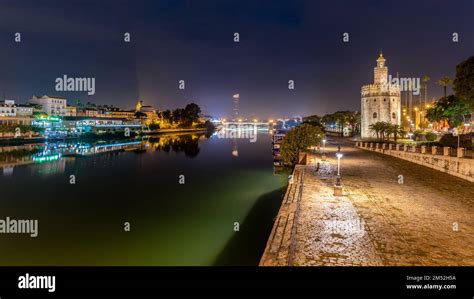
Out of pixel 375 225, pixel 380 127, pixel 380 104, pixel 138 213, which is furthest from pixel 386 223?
pixel 380 104

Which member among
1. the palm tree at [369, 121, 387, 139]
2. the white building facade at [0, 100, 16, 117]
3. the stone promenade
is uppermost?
the white building facade at [0, 100, 16, 117]

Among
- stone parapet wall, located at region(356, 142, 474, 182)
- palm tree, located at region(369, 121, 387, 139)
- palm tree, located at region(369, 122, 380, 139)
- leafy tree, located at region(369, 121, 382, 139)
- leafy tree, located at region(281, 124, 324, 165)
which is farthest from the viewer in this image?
palm tree, located at region(369, 122, 380, 139)

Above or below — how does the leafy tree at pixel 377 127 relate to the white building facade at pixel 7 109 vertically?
below

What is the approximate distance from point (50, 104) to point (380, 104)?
106m

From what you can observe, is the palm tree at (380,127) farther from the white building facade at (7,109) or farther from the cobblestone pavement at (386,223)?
the white building facade at (7,109)

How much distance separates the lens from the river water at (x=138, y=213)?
51.0 feet

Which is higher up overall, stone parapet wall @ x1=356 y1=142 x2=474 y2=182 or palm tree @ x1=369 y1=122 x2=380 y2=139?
palm tree @ x1=369 y1=122 x2=380 y2=139

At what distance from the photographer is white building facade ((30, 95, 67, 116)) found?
393 ft

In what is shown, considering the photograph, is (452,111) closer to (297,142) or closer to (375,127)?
(297,142)

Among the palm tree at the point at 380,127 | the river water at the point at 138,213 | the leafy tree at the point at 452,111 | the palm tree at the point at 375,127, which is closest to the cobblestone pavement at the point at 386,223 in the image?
the river water at the point at 138,213

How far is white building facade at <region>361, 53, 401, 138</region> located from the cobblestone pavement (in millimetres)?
43557

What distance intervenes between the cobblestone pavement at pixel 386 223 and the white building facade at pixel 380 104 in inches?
1715

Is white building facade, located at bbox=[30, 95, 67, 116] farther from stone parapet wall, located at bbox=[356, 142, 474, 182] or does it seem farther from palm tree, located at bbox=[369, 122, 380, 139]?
stone parapet wall, located at bbox=[356, 142, 474, 182]

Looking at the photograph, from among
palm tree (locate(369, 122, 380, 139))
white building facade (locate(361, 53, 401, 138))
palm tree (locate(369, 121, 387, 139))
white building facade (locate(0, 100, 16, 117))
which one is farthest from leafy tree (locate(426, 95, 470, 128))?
white building facade (locate(0, 100, 16, 117))
